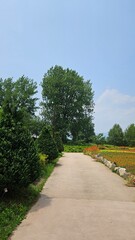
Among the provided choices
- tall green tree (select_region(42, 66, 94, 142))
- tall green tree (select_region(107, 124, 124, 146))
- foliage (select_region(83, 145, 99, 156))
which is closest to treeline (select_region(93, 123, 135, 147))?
tall green tree (select_region(107, 124, 124, 146))

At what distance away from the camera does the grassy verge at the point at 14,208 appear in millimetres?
6222

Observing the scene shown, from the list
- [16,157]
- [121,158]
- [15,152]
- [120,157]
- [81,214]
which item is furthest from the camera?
[120,157]

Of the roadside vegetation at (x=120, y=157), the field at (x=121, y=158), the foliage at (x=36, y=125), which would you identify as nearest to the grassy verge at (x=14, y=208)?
the roadside vegetation at (x=120, y=157)

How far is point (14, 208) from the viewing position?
752 cm

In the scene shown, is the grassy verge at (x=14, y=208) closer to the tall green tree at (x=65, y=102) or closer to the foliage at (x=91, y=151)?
the foliage at (x=91, y=151)

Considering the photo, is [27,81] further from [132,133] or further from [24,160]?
[24,160]

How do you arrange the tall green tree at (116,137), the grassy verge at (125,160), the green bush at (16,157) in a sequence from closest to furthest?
the green bush at (16,157), the grassy verge at (125,160), the tall green tree at (116,137)

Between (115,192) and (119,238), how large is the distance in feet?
16.2

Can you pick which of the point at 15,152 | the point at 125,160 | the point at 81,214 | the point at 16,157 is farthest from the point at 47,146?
the point at 81,214

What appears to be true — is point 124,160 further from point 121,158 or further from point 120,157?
point 120,157

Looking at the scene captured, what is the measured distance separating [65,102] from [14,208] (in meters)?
58.9

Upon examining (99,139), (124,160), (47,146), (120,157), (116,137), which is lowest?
(124,160)

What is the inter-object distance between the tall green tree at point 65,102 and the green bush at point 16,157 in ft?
176

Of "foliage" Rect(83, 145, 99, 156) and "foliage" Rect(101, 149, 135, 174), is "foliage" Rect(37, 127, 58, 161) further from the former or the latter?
"foliage" Rect(83, 145, 99, 156)
